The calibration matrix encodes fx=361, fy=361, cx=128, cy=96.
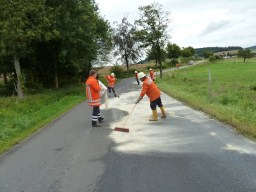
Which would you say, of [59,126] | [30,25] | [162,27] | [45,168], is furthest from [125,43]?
[45,168]

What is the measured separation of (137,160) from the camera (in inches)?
305

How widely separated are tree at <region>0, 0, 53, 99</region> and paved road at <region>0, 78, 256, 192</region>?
13.2 meters

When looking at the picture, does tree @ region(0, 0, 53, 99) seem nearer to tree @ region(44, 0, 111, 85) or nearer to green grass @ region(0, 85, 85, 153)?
tree @ region(44, 0, 111, 85)

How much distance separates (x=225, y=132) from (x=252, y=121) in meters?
1.66

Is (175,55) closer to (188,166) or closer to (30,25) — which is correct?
(30,25)

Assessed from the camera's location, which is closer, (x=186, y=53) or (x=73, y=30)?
(x=73, y=30)

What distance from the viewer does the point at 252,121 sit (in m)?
11.3

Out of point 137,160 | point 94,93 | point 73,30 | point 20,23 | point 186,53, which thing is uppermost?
point 20,23

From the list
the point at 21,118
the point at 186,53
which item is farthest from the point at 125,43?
the point at 21,118

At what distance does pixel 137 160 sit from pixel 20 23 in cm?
1838

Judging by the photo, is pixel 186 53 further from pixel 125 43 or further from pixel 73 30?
pixel 73 30

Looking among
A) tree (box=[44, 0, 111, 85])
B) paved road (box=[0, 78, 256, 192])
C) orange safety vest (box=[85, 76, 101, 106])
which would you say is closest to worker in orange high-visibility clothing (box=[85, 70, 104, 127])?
orange safety vest (box=[85, 76, 101, 106])

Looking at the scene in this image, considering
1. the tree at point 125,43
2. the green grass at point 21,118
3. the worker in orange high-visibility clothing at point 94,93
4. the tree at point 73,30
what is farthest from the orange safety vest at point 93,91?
the tree at point 125,43

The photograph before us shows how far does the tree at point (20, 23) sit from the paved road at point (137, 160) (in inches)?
520
